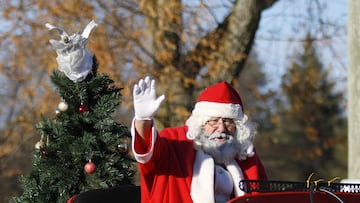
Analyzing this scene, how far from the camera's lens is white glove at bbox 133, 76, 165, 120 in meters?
4.31

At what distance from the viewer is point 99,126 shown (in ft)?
17.8

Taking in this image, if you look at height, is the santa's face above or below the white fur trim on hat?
below

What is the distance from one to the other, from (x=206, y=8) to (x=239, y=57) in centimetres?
109

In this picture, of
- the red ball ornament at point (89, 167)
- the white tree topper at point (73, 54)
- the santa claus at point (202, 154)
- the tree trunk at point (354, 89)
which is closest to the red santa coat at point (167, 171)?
the santa claus at point (202, 154)

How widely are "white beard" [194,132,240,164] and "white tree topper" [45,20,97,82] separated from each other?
36.7 inches

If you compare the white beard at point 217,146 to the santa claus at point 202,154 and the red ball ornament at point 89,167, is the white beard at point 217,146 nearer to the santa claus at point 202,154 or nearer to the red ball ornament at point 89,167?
the santa claus at point 202,154

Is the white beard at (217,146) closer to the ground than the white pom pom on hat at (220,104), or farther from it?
closer to the ground

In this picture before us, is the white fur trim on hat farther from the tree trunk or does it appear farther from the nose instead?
the tree trunk

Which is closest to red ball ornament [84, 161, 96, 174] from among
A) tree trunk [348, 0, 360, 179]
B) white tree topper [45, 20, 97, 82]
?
Answer: white tree topper [45, 20, 97, 82]

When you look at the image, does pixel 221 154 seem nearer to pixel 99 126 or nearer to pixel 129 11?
pixel 99 126

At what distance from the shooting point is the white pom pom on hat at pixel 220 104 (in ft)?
16.4

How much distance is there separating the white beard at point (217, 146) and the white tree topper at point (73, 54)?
3.06 ft

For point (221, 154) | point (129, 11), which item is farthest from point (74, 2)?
point (221, 154)

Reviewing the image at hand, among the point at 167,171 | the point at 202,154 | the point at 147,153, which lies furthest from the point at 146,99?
the point at 202,154
